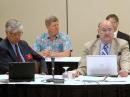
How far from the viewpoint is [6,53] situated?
4.44 m

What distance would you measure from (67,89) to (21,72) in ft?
1.71

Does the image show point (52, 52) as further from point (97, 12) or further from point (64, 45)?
point (97, 12)

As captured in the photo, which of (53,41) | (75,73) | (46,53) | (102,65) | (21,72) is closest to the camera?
(21,72)

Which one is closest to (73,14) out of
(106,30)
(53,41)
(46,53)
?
(53,41)

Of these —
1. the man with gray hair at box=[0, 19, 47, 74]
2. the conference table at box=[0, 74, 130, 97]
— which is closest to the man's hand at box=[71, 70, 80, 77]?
the conference table at box=[0, 74, 130, 97]

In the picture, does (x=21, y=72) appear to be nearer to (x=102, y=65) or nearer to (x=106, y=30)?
(x=102, y=65)

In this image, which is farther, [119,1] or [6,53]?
[119,1]

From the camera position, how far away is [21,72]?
12.5 feet

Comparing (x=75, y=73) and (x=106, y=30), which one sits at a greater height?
(x=106, y=30)

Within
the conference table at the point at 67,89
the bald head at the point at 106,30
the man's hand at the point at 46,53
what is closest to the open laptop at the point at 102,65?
the conference table at the point at 67,89

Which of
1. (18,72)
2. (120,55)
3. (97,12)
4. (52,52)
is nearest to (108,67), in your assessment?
(120,55)

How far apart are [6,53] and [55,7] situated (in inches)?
162

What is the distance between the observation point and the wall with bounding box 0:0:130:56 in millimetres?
8180

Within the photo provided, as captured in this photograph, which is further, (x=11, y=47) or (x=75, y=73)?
(x=11, y=47)
